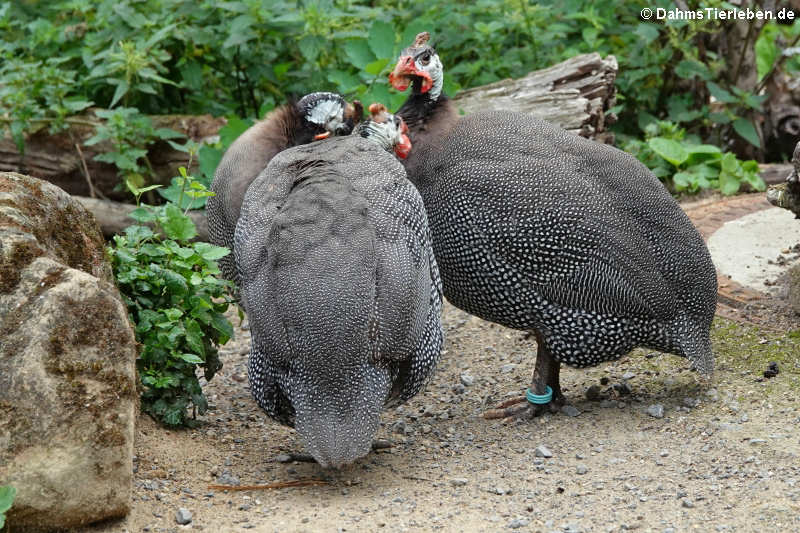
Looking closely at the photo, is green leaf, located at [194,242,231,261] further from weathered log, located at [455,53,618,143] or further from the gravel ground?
weathered log, located at [455,53,618,143]

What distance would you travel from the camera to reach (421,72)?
16.5 ft

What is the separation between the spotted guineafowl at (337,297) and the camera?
3.61 meters

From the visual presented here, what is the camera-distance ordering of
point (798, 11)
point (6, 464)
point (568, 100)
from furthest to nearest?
point (798, 11), point (568, 100), point (6, 464)

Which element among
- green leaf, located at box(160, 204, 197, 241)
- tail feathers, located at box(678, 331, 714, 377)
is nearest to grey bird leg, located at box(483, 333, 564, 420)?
tail feathers, located at box(678, 331, 714, 377)

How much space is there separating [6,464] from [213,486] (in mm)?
949

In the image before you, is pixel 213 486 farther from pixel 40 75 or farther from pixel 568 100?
pixel 40 75

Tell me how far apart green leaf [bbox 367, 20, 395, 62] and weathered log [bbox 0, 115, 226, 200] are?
160 cm

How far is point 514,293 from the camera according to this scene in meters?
4.49

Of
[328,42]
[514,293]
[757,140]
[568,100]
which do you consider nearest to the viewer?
[514,293]

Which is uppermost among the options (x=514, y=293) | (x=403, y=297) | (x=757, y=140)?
(x=403, y=297)

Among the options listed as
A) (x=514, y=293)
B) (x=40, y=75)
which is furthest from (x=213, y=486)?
(x=40, y=75)

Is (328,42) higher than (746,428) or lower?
higher

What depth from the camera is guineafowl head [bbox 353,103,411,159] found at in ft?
15.7

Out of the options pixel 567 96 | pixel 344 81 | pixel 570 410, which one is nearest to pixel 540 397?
pixel 570 410
